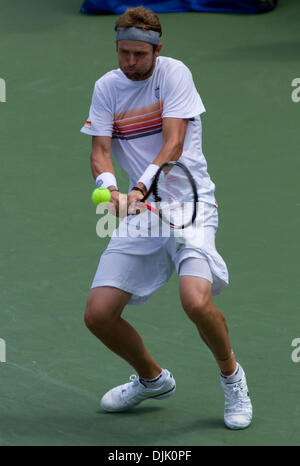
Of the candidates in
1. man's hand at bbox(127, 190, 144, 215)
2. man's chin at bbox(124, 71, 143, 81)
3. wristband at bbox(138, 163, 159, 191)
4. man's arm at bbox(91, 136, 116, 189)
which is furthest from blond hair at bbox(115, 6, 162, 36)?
man's hand at bbox(127, 190, 144, 215)

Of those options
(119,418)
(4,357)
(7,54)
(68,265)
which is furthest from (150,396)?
(7,54)

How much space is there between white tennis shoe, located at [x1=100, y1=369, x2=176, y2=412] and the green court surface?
Result: 7 cm

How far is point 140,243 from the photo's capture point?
5.24 metres

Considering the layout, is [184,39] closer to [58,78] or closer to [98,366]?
[58,78]

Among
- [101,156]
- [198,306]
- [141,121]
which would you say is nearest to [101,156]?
[101,156]

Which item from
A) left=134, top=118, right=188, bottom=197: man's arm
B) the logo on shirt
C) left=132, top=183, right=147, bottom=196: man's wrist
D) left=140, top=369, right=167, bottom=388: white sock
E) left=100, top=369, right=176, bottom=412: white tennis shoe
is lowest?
left=100, top=369, right=176, bottom=412: white tennis shoe

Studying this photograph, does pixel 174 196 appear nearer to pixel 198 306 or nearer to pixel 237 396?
pixel 198 306

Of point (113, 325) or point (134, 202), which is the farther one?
point (113, 325)

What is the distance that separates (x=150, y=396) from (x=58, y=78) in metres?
6.09

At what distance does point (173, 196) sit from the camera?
17.2ft

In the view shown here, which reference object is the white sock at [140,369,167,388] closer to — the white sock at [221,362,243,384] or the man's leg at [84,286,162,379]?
the man's leg at [84,286,162,379]

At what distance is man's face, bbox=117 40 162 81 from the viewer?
5.04m

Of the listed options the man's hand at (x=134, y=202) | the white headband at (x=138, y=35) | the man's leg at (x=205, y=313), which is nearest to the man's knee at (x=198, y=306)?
the man's leg at (x=205, y=313)

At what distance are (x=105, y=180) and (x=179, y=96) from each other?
1.90 ft
